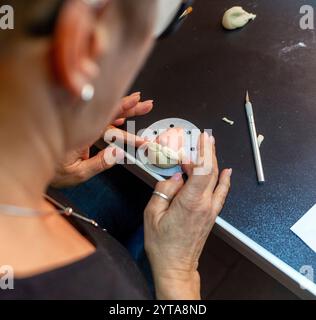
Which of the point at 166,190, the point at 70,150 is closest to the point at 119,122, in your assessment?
the point at 166,190

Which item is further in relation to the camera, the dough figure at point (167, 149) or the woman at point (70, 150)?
the dough figure at point (167, 149)

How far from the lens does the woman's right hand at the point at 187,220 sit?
72 centimetres

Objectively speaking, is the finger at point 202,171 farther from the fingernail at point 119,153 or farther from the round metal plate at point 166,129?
the fingernail at point 119,153

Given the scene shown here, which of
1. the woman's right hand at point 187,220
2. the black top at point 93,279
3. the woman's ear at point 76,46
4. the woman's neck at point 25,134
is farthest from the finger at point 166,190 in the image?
the woman's ear at point 76,46

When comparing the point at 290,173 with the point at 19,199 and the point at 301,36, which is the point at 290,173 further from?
the point at 19,199

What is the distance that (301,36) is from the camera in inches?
33.6

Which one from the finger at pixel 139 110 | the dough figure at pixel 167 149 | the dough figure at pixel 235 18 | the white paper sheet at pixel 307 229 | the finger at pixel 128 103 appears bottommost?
the white paper sheet at pixel 307 229

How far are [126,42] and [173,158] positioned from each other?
0.35 m

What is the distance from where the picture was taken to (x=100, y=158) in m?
0.80

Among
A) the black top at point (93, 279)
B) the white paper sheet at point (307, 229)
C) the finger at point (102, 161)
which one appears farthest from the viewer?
the finger at point (102, 161)

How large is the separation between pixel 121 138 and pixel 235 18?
1.11 feet

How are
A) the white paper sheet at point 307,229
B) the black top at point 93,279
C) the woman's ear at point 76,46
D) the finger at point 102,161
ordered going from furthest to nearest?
the finger at point 102,161 → the white paper sheet at point 307,229 → the black top at point 93,279 → the woman's ear at point 76,46

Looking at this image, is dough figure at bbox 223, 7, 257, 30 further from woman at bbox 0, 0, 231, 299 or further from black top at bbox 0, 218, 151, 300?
black top at bbox 0, 218, 151, 300

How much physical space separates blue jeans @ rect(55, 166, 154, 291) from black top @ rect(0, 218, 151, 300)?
154 mm
